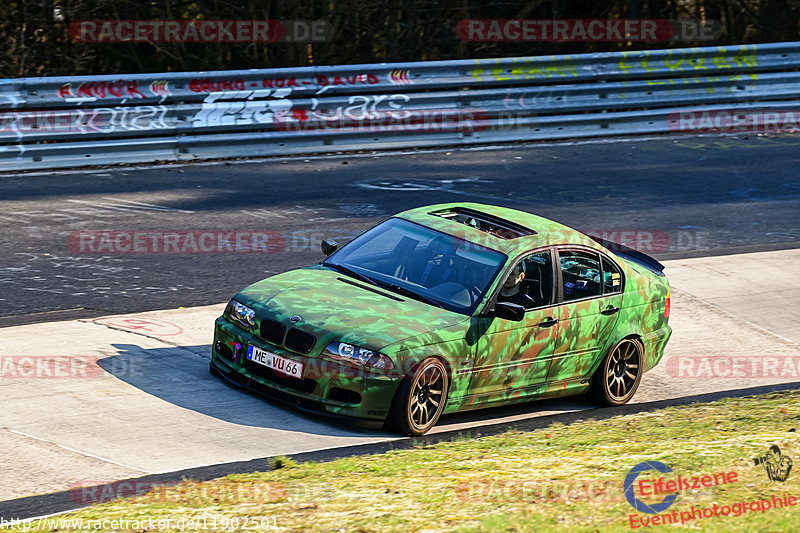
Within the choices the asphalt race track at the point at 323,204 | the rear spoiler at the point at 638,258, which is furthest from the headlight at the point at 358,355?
the asphalt race track at the point at 323,204

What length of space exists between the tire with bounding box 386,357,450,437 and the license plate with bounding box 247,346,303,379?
709 mm

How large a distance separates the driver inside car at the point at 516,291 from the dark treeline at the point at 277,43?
12230mm

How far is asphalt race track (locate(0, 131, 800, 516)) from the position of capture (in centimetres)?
715

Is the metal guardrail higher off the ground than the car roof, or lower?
higher

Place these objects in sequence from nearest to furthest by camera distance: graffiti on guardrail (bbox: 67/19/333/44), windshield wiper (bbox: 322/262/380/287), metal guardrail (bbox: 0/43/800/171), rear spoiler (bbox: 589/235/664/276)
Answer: windshield wiper (bbox: 322/262/380/287)
rear spoiler (bbox: 589/235/664/276)
metal guardrail (bbox: 0/43/800/171)
graffiti on guardrail (bbox: 67/19/333/44)

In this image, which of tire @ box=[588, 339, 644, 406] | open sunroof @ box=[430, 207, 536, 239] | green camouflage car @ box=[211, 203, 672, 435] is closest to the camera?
green camouflage car @ box=[211, 203, 672, 435]

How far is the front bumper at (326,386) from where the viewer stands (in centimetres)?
736

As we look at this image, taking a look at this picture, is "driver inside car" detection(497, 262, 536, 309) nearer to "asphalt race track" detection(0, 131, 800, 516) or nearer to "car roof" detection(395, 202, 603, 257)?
"car roof" detection(395, 202, 603, 257)

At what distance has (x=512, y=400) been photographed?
328 inches

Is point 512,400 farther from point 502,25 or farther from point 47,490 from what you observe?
point 502,25

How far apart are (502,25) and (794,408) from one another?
49.4 ft

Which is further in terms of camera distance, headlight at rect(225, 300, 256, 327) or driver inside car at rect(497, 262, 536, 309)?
driver inside car at rect(497, 262, 536, 309)

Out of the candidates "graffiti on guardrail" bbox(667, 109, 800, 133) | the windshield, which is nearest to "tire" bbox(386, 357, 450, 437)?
the windshield

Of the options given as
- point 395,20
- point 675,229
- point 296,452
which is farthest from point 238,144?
point 296,452
